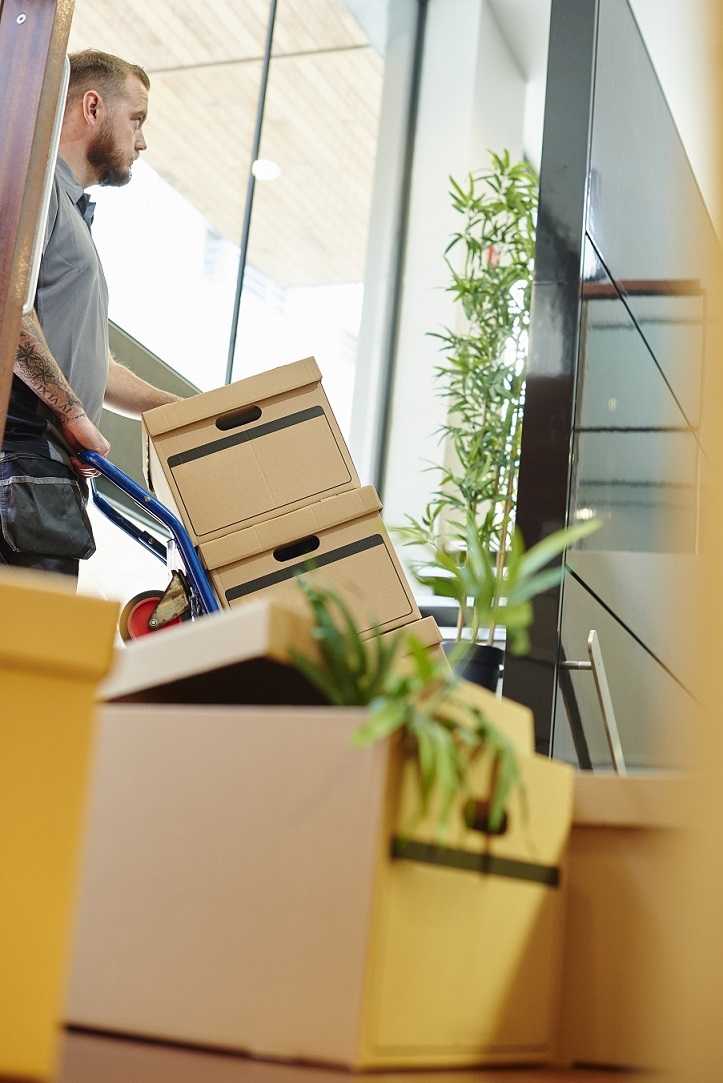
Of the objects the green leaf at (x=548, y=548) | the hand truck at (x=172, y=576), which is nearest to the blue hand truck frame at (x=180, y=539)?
the hand truck at (x=172, y=576)

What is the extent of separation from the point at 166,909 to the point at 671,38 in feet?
15.7

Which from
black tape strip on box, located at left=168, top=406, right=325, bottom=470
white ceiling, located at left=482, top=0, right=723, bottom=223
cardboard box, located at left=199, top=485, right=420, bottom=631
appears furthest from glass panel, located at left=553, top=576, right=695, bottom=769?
white ceiling, located at left=482, top=0, right=723, bottom=223

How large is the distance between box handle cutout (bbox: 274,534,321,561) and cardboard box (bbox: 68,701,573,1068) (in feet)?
4.92

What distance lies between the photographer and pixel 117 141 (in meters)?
2.65

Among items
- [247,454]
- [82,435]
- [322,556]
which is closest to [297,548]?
[322,556]

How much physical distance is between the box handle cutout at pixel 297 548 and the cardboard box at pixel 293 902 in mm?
1499

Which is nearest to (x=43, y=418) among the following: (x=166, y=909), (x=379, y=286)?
(x=166, y=909)

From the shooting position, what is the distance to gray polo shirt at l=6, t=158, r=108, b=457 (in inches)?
95.0

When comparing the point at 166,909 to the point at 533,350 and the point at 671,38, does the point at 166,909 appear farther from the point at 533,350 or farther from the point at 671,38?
the point at 671,38

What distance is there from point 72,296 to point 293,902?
1917 millimetres

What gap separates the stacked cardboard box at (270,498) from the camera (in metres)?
2.33

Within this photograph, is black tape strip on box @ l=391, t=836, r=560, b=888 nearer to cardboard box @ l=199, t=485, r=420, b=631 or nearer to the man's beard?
cardboard box @ l=199, t=485, r=420, b=631

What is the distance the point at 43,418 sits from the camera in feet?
7.42

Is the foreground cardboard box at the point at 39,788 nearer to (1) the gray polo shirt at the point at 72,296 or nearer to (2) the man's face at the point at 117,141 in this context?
(1) the gray polo shirt at the point at 72,296
